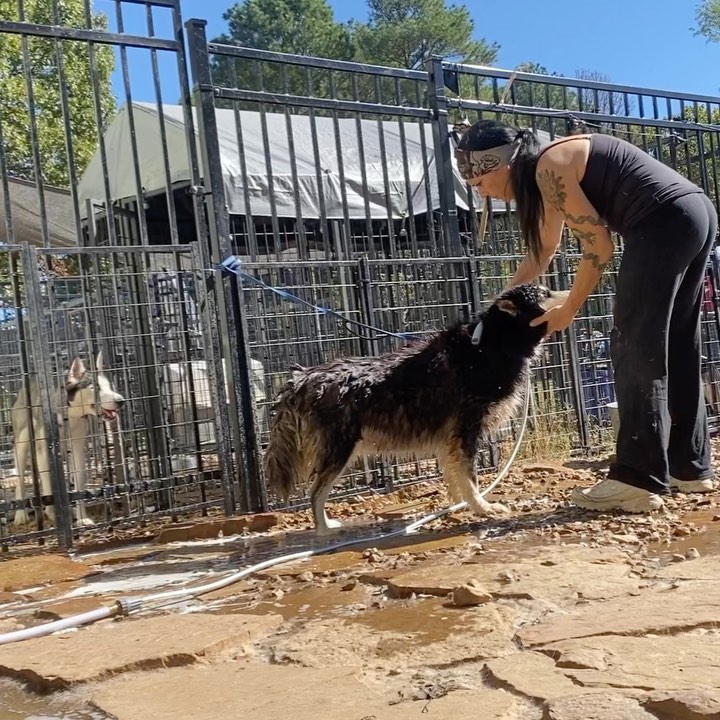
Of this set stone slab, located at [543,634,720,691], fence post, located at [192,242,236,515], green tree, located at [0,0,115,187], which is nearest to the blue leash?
fence post, located at [192,242,236,515]

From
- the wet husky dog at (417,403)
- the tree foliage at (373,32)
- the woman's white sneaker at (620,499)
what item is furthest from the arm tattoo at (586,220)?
the tree foliage at (373,32)

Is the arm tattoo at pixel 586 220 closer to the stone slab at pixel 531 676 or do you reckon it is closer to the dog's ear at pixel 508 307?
the dog's ear at pixel 508 307

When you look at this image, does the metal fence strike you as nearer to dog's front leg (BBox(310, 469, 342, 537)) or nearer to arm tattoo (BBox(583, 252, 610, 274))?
dog's front leg (BBox(310, 469, 342, 537))

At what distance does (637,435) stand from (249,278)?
9.21ft

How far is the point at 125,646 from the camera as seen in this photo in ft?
8.75

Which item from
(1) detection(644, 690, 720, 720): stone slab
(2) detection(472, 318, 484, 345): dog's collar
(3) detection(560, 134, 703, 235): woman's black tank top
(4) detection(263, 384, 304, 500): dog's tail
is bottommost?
(1) detection(644, 690, 720, 720): stone slab

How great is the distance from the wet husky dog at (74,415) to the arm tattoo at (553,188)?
3.18 m

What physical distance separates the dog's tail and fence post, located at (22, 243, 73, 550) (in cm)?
132

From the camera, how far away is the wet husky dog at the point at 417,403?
190 inches

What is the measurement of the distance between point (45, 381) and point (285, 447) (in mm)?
1537

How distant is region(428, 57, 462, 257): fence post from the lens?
675 centimetres

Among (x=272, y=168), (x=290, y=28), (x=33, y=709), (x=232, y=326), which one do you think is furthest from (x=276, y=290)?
(x=290, y=28)

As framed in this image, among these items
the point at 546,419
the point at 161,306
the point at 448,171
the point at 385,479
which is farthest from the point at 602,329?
the point at 161,306

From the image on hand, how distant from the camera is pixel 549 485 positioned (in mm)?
5613
